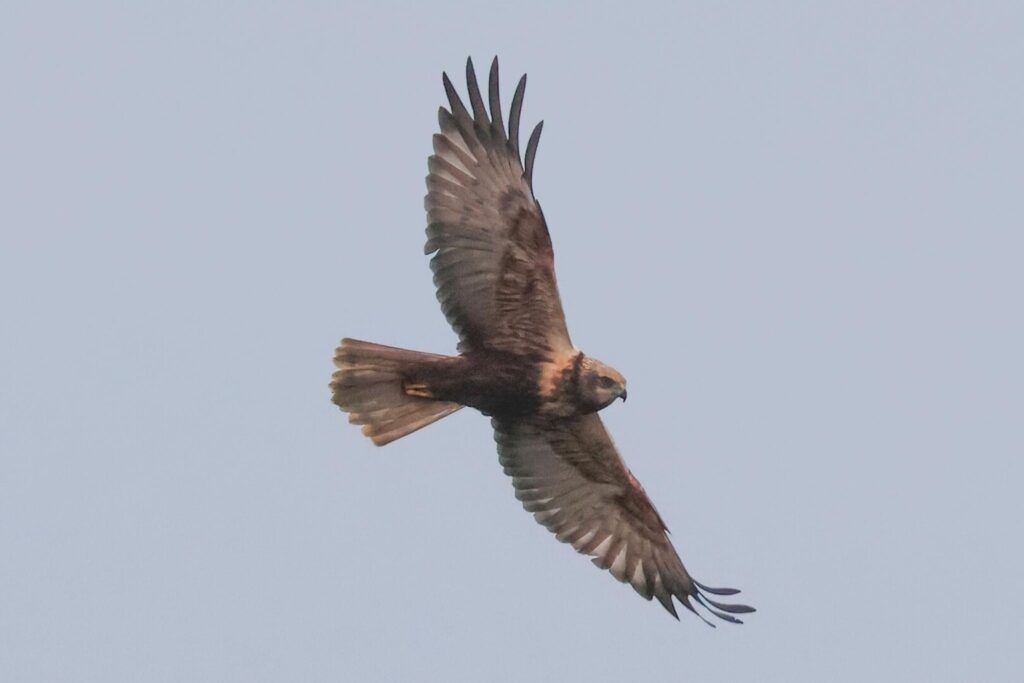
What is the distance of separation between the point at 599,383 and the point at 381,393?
140 centimetres

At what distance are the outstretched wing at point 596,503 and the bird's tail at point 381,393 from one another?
832mm

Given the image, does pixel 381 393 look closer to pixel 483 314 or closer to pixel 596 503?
pixel 483 314

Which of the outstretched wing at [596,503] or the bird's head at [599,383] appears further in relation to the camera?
the outstretched wing at [596,503]

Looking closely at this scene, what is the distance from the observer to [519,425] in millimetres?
13906

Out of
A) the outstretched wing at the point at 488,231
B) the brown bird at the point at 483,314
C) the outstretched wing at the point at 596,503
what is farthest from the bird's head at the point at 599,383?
the outstretched wing at the point at 596,503

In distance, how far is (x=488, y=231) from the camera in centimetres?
1312

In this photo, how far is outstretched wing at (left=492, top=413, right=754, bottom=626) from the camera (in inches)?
551

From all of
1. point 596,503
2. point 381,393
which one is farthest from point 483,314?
point 596,503

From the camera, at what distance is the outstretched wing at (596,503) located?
551 inches

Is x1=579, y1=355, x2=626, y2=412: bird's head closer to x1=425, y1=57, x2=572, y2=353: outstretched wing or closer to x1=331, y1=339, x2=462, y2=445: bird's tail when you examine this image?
x1=425, y1=57, x2=572, y2=353: outstretched wing

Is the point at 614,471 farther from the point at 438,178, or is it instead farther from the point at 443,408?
the point at 438,178

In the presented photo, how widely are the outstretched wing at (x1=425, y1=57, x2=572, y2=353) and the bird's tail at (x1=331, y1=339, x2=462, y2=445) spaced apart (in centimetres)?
43

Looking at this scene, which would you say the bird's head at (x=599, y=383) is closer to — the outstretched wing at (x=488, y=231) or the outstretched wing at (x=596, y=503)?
the outstretched wing at (x=488, y=231)

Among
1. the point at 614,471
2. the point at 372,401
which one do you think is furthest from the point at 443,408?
the point at 614,471
